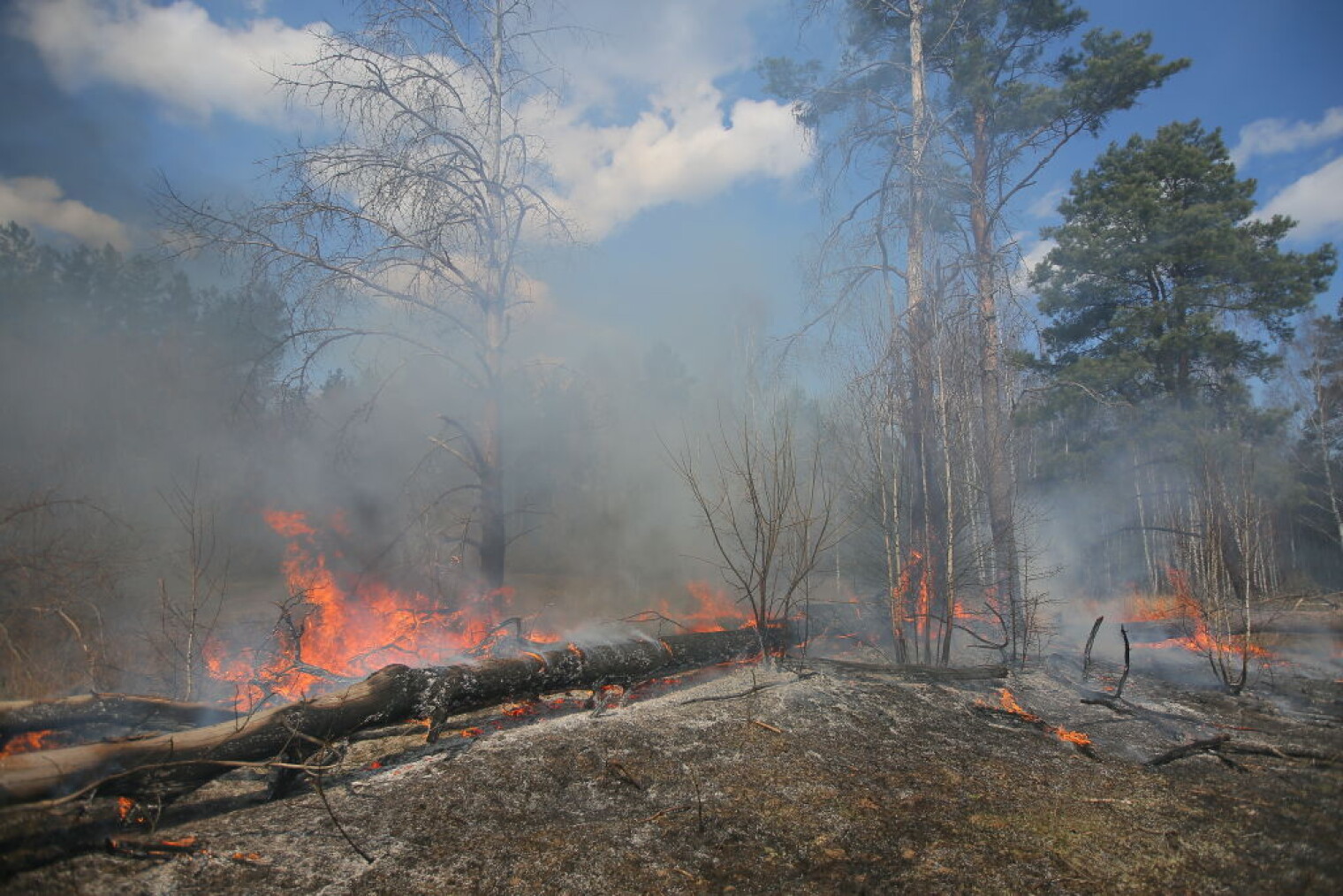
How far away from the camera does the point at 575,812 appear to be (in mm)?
3689

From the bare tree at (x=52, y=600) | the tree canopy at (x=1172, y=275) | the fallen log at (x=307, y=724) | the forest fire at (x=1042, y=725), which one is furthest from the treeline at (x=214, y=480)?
the tree canopy at (x=1172, y=275)

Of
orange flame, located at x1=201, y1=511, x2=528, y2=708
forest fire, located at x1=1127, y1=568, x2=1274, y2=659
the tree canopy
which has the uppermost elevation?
the tree canopy

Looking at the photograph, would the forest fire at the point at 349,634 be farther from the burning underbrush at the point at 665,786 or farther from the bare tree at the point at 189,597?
the bare tree at the point at 189,597

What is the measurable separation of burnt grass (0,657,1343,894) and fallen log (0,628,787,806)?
22 cm

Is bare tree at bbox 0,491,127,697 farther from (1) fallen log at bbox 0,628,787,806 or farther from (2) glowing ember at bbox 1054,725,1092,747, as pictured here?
(2) glowing ember at bbox 1054,725,1092,747

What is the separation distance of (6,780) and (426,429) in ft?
49.0

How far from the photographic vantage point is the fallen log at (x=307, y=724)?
9.62ft

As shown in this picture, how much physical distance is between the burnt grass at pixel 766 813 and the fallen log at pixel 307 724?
22 cm

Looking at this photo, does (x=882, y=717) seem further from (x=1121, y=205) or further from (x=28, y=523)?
(x=1121, y=205)

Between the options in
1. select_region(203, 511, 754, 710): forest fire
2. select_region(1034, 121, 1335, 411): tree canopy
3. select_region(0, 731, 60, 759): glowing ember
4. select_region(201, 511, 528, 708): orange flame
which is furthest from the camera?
select_region(1034, 121, 1335, 411): tree canopy

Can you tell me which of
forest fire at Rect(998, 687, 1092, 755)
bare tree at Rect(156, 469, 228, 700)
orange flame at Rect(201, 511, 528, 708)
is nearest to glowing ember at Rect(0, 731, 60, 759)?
bare tree at Rect(156, 469, 228, 700)

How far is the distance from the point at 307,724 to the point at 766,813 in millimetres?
2878

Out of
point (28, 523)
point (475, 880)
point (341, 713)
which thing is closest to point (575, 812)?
point (475, 880)

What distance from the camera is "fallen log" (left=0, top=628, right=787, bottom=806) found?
9.62 ft
